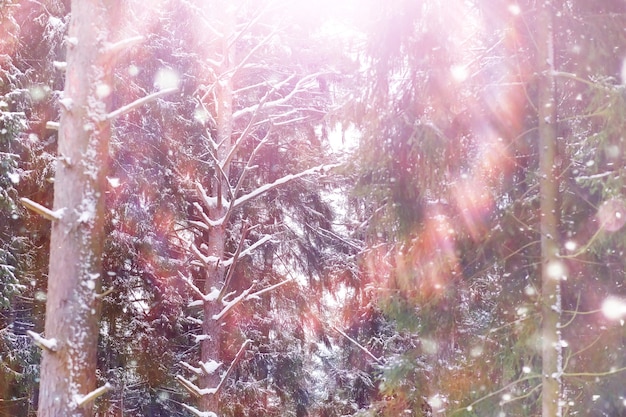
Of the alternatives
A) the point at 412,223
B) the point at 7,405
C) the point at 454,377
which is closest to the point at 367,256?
the point at 412,223

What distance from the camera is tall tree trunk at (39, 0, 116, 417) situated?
3.47 m

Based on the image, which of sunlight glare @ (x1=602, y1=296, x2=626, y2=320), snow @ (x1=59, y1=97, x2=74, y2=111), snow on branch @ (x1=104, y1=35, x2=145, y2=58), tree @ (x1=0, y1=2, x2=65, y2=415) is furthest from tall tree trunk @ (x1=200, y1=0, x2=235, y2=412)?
sunlight glare @ (x1=602, y1=296, x2=626, y2=320)

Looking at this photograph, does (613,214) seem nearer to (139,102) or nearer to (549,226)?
(549,226)

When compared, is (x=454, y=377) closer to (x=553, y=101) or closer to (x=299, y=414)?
(x=553, y=101)

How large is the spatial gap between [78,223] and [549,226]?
11.3ft

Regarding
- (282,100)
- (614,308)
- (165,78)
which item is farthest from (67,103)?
(165,78)

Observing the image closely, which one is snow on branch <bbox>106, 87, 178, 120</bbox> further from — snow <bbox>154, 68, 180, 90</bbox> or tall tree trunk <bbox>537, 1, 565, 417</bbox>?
snow <bbox>154, 68, 180, 90</bbox>

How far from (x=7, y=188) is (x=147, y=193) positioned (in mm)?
1982

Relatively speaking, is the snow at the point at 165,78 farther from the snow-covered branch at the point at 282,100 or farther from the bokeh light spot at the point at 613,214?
the bokeh light spot at the point at 613,214

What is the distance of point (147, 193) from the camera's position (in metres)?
8.43

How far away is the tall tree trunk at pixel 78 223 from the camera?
137 inches

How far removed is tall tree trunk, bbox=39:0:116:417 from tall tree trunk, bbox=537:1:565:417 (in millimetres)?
3276

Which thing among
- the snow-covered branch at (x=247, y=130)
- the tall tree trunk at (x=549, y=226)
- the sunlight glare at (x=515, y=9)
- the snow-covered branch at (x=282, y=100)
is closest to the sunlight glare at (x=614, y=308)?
the tall tree trunk at (x=549, y=226)

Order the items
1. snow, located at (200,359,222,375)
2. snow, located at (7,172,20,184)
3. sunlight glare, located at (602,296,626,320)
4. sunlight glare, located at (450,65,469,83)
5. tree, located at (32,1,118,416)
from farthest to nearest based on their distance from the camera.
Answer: snow, located at (7,172,20,184) → snow, located at (200,359,222,375) → sunlight glare, located at (450,65,469,83) → sunlight glare, located at (602,296,626,320) → tree, located at (32,1,118,416)
